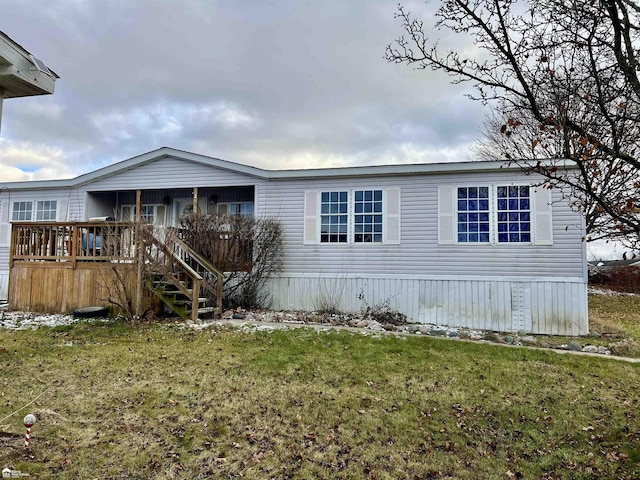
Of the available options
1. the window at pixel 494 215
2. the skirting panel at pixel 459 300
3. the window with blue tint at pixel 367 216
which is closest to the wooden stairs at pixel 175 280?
the skirting panel at pixel 459 300

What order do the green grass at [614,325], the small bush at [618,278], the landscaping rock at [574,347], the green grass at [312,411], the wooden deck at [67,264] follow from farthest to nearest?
1. the small bush at [618,278]
2. the wooden deck at [67,264]
3. the green grass at [614,325]
4. the landscaping rock at [574,347]
5. the green grass at [312,411]

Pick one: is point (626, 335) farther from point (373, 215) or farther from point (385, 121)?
point (385, 121)

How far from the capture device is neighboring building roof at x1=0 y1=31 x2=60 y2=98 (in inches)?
103

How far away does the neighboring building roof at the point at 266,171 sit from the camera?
980cm

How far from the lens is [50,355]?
18.2 feet

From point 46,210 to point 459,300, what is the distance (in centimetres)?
1218

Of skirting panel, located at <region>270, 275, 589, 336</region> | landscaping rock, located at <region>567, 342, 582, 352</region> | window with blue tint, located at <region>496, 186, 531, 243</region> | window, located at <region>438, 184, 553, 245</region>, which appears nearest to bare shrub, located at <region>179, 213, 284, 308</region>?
skirting panel, located at <region>270, 275, 589, 336</region>

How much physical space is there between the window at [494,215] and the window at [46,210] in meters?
11.2

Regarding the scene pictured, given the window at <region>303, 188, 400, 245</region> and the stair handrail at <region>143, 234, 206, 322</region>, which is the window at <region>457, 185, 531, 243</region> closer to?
the window at <region>303, 188, 400, 245</region>

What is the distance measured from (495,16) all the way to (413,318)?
25.3 feet

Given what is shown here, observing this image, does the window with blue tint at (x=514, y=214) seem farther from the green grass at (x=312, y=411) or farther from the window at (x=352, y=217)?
the green grass at (x=312, y=411)

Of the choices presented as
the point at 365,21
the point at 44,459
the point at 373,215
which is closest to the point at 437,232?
the point at 373,215

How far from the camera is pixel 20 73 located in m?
2.71

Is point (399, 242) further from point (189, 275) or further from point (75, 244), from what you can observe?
point (75, 244)
